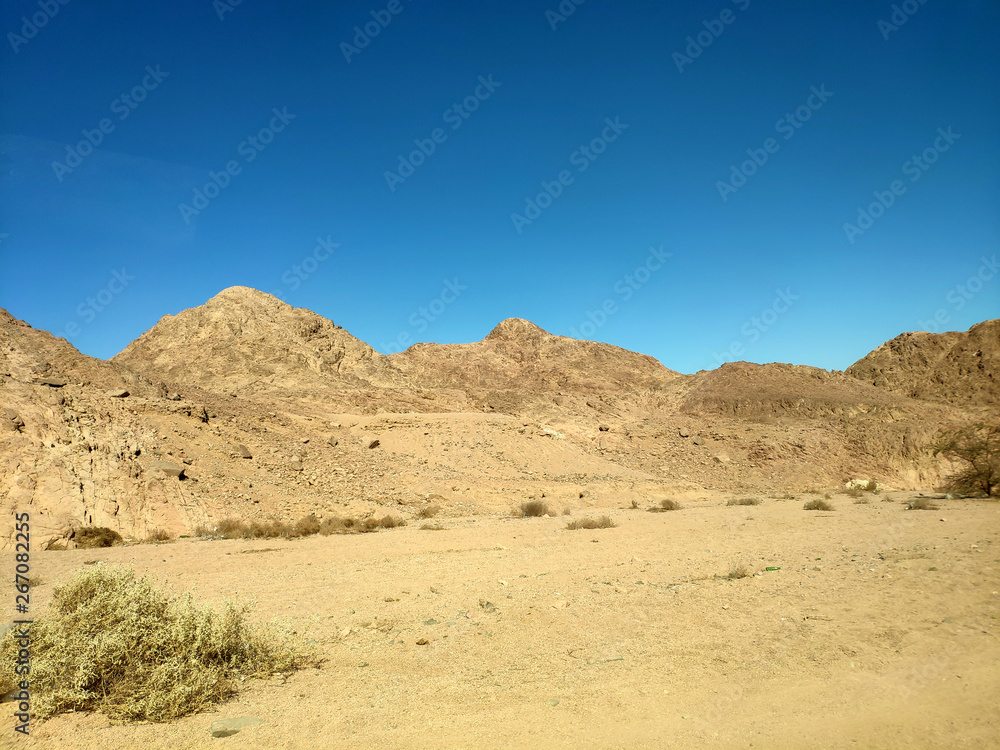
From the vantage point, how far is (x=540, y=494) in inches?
949

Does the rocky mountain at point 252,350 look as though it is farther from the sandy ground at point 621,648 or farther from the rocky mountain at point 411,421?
the sandy ground at point 621,648

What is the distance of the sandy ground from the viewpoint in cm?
396

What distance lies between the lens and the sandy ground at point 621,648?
13.0 feet

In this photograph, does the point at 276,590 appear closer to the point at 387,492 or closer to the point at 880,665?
the point at 880,665

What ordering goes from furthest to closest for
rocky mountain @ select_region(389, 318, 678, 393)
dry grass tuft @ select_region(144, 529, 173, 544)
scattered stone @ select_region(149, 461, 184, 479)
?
rocky mountain @ select_region(389, 318, 678, 393)
scattered stone @ select_region(149, 461, 184, 479)
dry grass tuft @ select_region(144, 529, 173, 544)

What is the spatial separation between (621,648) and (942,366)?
5398 centimetres

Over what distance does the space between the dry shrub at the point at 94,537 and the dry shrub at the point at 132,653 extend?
978cm

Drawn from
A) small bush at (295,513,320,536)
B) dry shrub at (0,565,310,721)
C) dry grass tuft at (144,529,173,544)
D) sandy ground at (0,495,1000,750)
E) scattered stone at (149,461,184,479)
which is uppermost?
scattered stone at (149,461,184,479)

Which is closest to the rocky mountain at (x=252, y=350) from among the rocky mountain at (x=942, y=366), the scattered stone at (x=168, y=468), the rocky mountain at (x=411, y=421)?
the rocky mountain at (x=411, y=421)

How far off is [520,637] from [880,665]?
3.41 metres

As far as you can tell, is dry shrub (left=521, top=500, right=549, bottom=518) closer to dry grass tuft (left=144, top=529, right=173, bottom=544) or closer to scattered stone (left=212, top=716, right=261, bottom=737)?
dry grass tuft (left=144, top=529, right=173, bottom=544)

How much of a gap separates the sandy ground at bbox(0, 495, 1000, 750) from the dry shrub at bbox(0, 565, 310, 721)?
0.17 metres

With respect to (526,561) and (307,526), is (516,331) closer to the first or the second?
(307,526)

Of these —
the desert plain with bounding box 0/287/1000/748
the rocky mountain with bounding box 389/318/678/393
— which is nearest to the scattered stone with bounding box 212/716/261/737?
the desert plain with bounding box 0/287/1000/748
